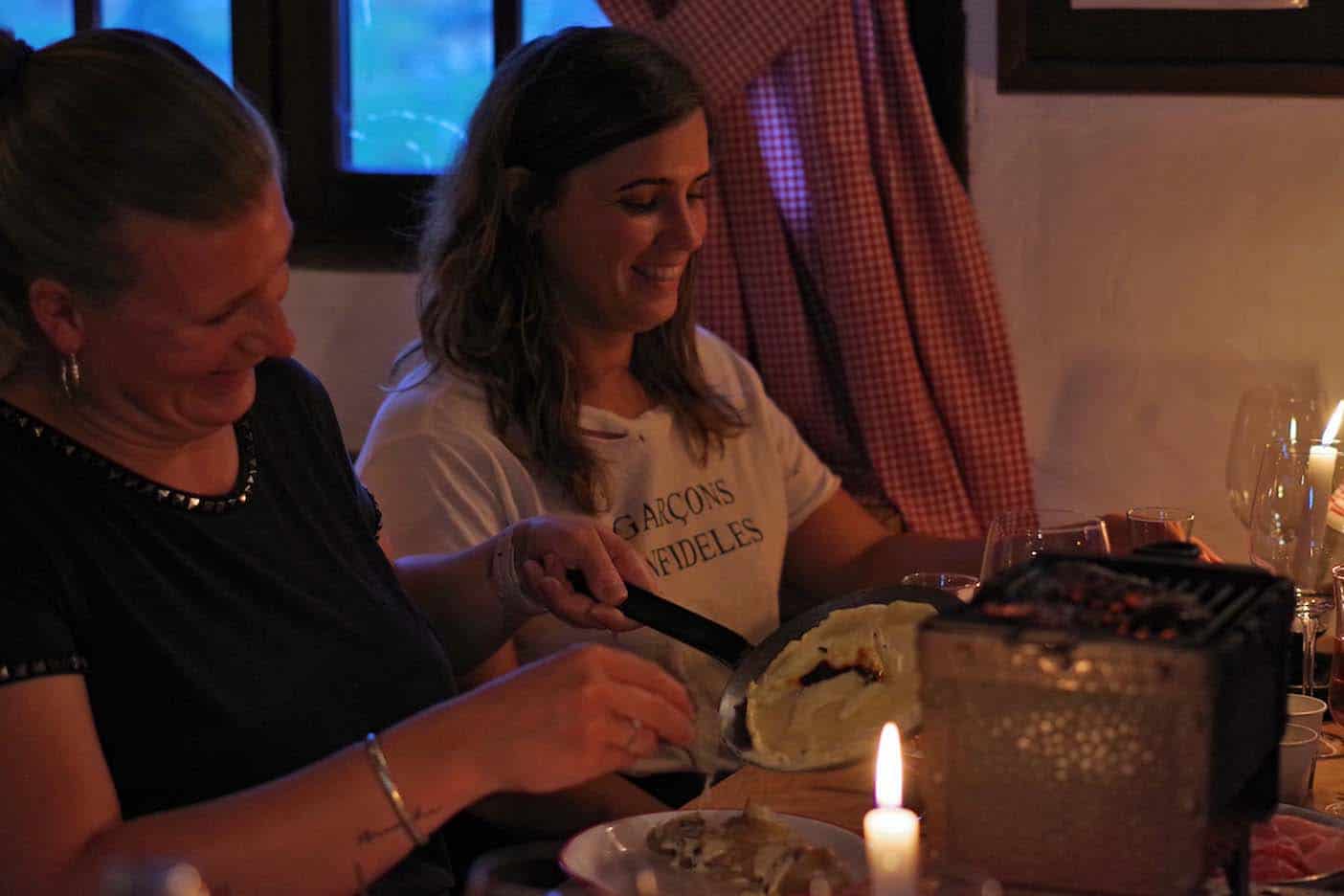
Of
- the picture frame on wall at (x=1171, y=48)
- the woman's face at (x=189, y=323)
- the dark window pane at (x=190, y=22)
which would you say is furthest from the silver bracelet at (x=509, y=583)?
the dark window pane at (x=190, y=22)

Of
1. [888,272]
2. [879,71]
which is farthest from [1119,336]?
[879,71]

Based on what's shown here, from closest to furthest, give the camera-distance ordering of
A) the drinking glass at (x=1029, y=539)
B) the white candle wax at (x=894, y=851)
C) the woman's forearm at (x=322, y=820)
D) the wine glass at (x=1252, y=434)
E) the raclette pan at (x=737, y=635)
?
the white candle wax at (x=894, y=851) < the woman's forearm at (x=322, y=820) < the raclette pan at (x=737, y=635) < the drinking glass at (x=1029, y=539) < the wine glass at (x=1252, y=434)

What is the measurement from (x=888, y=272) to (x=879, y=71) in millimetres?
318

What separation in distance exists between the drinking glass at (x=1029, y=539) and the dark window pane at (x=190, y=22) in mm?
1859

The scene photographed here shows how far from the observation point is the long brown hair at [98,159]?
116 cm

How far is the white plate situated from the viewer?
1.11 metres

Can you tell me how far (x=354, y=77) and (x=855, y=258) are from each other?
101 cm

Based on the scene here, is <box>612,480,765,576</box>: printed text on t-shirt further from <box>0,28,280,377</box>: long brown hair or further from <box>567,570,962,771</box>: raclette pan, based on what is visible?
<box>0,28,280,377</box>: long brown hair

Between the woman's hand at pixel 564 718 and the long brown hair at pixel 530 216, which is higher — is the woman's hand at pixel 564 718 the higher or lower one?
the lower one

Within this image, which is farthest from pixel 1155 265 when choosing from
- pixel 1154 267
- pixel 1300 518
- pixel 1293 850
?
pixel 1293 850

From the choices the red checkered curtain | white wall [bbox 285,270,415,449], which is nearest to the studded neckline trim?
the red checkered curtain

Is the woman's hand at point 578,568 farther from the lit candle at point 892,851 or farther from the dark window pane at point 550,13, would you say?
the dark window pane at point 550,13

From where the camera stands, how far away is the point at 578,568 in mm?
1524

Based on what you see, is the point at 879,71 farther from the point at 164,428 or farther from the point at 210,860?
the point at 210,860
